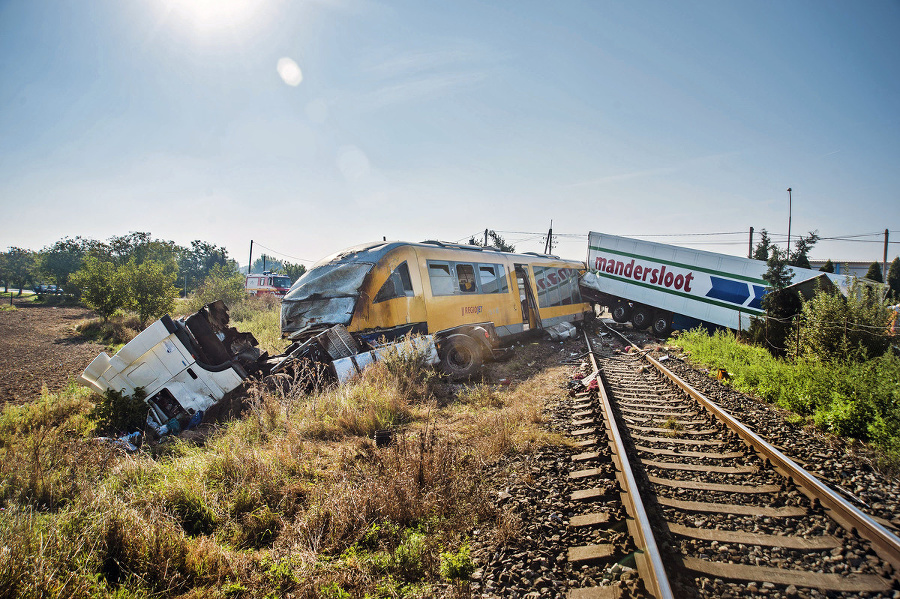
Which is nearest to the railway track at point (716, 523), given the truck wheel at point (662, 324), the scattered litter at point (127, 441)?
the scattered litter at point (127, 441)

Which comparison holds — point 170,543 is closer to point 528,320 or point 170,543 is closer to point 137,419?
point 137,419

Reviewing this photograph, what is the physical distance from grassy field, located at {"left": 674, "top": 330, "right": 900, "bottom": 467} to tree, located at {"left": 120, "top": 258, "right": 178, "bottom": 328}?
22.6 metres

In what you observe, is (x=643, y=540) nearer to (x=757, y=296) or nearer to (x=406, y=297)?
(x=406, y=297)

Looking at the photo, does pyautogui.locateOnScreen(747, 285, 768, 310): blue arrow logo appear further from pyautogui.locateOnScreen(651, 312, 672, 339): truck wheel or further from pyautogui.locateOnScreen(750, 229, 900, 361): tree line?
pyautogui.locateOnScreen(750, 229, 900, 361): tree line

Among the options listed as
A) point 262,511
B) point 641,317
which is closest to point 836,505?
point 262,511

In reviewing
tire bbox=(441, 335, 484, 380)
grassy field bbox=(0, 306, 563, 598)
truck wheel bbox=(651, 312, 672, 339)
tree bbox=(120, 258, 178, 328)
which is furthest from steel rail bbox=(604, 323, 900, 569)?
tree bbox=(120, 258, 178, 328)

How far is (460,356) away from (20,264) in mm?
104436

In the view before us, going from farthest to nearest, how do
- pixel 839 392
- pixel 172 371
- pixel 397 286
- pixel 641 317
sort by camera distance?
1. pixel 641 317
2. pixel 397 286
3. pixel 172 371
4. pixel 839 392

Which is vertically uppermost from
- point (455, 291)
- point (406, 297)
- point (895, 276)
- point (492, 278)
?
point (895, 276)

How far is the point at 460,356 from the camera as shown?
890 cm

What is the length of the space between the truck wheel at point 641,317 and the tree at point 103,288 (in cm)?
2414

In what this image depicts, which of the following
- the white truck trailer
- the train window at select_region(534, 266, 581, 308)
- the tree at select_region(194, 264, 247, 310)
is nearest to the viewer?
the train window at select_region(534, 266, 581, 308)

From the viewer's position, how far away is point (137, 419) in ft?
19.3

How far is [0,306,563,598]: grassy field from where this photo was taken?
95.7 inches
